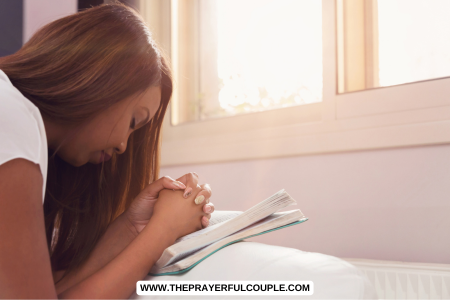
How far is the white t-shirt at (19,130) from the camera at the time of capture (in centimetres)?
56

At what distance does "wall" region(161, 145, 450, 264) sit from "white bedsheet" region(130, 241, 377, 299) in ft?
1.99

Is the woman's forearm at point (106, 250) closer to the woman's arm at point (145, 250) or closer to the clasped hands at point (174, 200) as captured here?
the clasped hands at point (174, 200)

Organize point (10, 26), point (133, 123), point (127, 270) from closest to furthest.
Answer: point (127, 270)
point (133, 123)
point (10, 26)

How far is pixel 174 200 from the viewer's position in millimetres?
775

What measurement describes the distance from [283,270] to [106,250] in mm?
460

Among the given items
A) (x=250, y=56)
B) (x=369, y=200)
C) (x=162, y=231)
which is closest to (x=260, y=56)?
(x=250, y=56)

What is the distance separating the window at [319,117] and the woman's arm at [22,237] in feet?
2.93

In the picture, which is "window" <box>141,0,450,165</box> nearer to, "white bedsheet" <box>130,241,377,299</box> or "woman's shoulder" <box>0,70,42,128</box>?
"white bedsheet" <box>130,241,377,299</box>

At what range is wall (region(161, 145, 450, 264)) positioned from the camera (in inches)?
40.4

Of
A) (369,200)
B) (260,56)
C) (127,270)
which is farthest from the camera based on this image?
(260,56)

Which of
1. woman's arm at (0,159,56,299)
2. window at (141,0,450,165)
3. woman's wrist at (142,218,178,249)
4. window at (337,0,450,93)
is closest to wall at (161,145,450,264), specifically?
window at (141,0,450,165)

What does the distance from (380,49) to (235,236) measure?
0.93m

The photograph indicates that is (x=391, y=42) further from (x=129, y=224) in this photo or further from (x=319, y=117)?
(x=129, y=224)

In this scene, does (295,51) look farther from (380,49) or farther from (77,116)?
(77,116)
